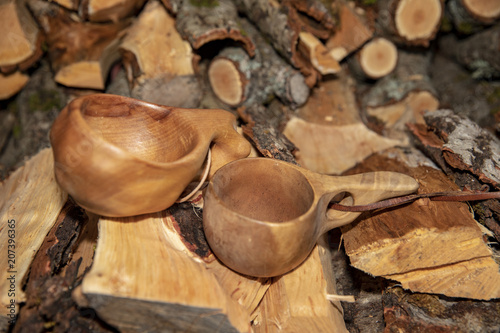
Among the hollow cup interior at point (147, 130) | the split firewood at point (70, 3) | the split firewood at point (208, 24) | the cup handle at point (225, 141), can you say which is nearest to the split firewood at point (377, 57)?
the split firewood at point (208, 24)

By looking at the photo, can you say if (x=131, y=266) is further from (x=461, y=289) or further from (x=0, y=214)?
(x=461, y=289)

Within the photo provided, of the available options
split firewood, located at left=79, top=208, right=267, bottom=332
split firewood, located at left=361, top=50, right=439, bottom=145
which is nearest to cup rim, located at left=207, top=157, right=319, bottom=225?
split firewood, located at left=79, top=208, right=267, bottom=332

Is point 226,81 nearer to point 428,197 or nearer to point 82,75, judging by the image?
point 82,75

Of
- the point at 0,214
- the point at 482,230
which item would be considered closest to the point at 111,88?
the point at 0,214

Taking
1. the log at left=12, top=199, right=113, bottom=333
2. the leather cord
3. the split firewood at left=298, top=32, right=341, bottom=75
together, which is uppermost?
the split firewood at left=298, top=32, right=341, bottom=75

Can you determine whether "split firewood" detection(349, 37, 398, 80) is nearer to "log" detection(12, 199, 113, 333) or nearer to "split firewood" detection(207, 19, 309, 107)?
"split firewood" detection(207, 19, 309, 107)

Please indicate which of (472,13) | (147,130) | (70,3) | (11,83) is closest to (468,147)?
(147,130)
